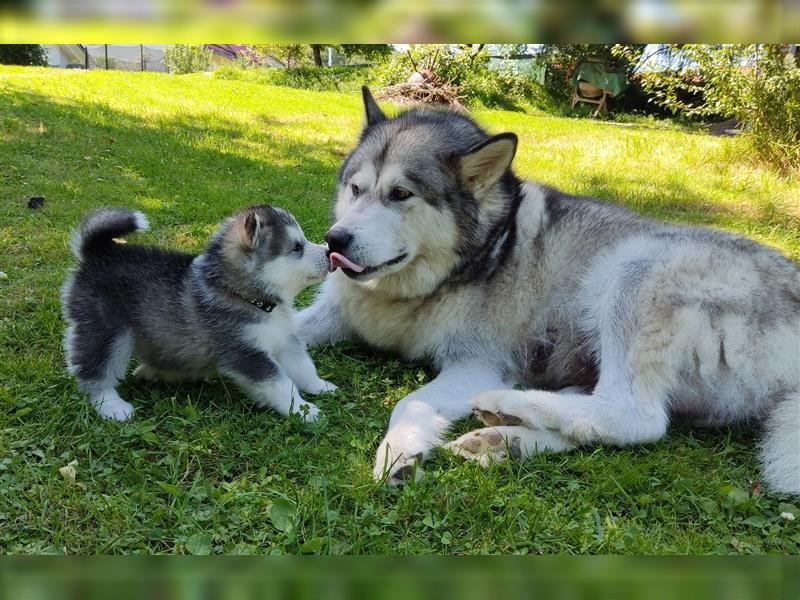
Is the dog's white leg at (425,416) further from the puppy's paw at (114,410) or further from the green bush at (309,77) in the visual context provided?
the green bush at (309,77)

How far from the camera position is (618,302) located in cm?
342

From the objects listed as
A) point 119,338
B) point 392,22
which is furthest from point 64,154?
point 392,22

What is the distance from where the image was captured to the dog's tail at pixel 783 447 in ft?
9.08

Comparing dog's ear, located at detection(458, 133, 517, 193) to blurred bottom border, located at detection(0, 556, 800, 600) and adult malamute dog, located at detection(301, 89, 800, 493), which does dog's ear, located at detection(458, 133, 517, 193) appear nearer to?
adult malamute dog, located at detection(301, 89, 800, 493)

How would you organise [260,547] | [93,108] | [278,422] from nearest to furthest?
[260,547] < [278,422] < [93,108]

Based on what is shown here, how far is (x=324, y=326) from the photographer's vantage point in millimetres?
4152

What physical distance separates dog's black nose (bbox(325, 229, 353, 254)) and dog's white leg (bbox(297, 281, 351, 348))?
0.79 meters

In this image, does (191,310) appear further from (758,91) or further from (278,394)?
(758,91)

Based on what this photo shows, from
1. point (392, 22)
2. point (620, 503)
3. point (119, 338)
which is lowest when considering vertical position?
point (620, 503)

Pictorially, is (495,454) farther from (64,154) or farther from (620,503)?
(64,154)

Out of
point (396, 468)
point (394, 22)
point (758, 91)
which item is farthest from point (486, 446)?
point (758, 91)

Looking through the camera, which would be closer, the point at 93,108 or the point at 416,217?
the point at 416,217

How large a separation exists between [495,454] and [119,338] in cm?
196

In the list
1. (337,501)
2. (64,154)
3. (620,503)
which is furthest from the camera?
(64,154)
